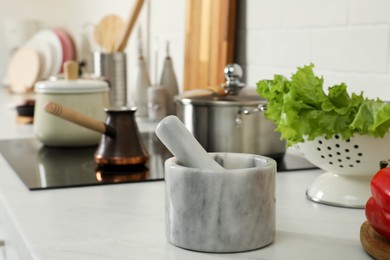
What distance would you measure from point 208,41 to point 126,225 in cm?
100

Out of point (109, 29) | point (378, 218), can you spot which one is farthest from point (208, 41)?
point (378, 218)

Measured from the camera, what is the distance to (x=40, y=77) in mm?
2895

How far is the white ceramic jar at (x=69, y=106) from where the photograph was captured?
4.85 feet

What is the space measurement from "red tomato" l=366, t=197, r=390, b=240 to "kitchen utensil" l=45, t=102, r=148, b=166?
0.57 metres

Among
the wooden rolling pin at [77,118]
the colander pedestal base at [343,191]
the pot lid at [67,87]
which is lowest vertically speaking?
the colander pedestal base at [343,191]

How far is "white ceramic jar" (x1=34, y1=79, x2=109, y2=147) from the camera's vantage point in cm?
148

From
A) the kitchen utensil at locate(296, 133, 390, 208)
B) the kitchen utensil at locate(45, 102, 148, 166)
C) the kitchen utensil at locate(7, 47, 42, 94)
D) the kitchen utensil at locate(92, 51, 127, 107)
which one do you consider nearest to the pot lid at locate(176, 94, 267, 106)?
the kitchen utensil at locate(45, 102, 148, 166)

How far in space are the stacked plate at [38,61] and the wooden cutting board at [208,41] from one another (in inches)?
43.4

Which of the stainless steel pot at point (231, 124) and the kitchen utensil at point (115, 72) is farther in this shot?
the kitchen utensil at point (115, 72)

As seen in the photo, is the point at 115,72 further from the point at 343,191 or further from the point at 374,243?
the point at 374,243

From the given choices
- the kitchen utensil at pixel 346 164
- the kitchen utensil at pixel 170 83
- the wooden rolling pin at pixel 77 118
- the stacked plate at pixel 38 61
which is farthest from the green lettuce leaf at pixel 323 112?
the stacked plate at pixel 38 61

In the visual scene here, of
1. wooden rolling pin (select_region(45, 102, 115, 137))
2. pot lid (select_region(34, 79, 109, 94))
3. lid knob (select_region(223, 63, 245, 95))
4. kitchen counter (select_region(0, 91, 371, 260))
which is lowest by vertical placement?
kitchen counter (select_region(0, 91, 371, 260))

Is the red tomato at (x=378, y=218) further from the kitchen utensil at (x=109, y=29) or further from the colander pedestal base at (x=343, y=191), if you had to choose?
the kitchen utensil at (x=109, y=29)

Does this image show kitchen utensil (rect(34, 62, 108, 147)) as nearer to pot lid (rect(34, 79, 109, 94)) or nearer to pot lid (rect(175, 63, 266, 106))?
pot lid (rect(34, 79, 109, 94))
